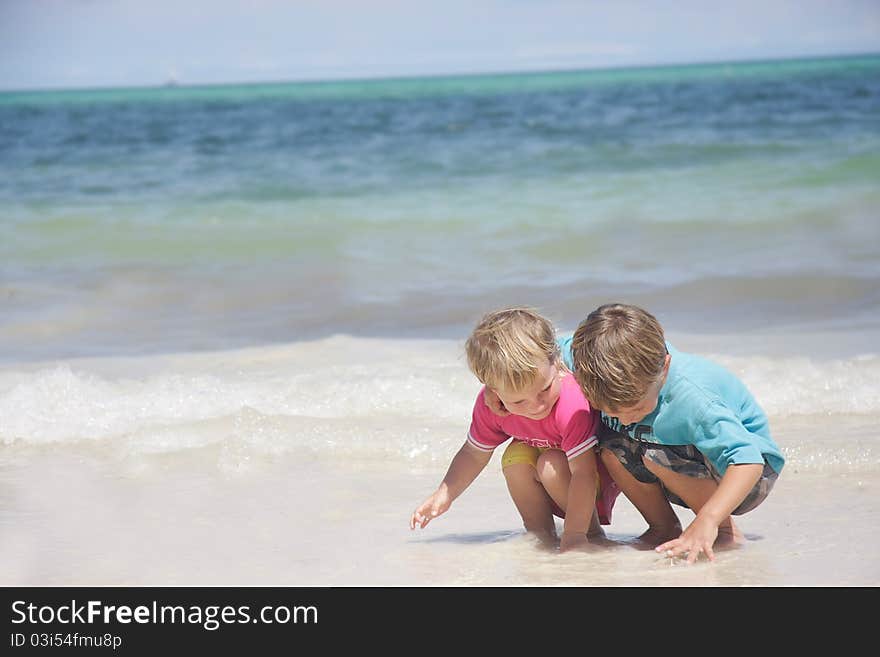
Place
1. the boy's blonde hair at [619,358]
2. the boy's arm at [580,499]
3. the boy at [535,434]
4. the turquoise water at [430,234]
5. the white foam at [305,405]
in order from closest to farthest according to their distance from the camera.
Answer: the boy's blonde hair at [619,358] → the boy at [535,434] → the boy's arm at [580,499] → the white foam at [305,405] → the turquoise water at [430,234]

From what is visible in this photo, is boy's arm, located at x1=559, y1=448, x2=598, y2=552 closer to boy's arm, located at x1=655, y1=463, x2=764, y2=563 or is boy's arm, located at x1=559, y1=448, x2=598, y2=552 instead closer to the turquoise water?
boy's arm, located at x1=655, y1=463, x2=764, y2=563

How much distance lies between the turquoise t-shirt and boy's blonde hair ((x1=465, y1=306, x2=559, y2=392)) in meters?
0.25

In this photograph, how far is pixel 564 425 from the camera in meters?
2.35

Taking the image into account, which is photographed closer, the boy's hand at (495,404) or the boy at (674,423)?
the boy at (674,423)

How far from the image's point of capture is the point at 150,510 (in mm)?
2801

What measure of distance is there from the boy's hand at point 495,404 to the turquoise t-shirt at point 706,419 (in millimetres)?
270

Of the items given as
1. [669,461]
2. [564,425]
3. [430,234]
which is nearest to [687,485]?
[669,461]

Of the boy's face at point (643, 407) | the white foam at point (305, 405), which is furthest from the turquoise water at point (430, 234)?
the boy's face at point (643, 407)

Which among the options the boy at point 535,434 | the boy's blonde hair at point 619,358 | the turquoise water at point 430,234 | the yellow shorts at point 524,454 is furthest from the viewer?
the turquoise water at point 430,234

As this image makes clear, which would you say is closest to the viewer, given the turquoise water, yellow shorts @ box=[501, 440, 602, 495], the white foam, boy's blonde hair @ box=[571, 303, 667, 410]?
boy's blonde hair @ box=[571, 303, 667, 410]

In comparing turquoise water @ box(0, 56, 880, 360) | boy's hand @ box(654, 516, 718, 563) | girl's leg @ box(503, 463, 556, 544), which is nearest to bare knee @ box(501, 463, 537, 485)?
girl's leg @ box(503, 463, 556, 544)

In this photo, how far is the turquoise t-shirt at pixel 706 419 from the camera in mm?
2209

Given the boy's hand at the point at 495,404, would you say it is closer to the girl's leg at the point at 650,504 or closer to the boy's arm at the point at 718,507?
the girl's leg at the point at 650,504

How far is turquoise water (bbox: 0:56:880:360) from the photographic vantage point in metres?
5.54
